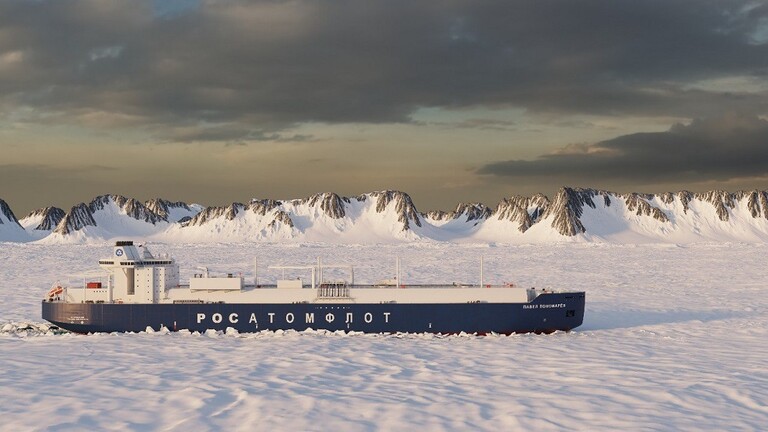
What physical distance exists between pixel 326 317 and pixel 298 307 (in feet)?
5.34

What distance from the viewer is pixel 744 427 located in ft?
57.1

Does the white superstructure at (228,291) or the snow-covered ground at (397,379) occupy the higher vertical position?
the white superstructure at (228,291)

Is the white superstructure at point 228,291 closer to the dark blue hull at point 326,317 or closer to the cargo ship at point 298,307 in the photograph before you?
the cargo ship at point 298,307

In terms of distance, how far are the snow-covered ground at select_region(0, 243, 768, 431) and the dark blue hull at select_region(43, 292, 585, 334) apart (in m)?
1.12

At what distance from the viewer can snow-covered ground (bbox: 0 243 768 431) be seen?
57.7 ft

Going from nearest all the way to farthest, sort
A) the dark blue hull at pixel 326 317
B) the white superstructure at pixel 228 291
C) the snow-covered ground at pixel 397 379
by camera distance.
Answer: the snow-covered ground at pixel 397 379, the dark blue hull at pixel 326 317, the white superstructure at pixel 228 291

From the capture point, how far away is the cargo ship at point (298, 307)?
34875 mm

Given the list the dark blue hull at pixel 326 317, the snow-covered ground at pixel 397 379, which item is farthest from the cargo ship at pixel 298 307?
the snow-covered ground at pixel 397 379

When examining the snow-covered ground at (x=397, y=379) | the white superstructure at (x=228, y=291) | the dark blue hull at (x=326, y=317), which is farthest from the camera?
the white superstructure at (x=228, y=291)

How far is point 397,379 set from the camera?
22766mm

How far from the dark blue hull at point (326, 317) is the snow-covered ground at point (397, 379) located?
1.12 m

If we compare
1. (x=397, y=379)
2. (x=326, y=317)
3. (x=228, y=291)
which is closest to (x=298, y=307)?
(x=326, y=317)

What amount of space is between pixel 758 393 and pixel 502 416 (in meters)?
9.45

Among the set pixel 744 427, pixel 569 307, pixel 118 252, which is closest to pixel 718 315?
pixel 569 307
